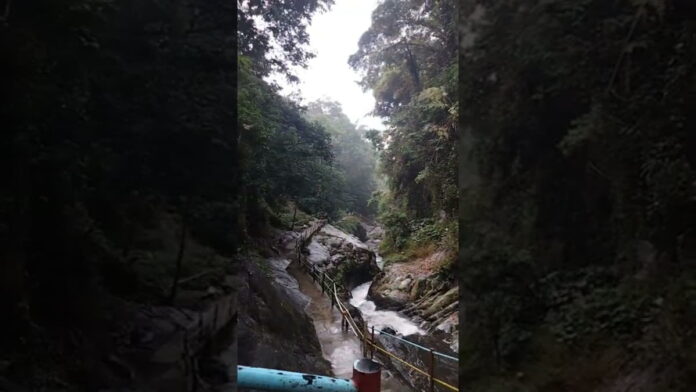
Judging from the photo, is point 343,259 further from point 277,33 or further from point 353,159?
point 353,159

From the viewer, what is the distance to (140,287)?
1855 millimetres

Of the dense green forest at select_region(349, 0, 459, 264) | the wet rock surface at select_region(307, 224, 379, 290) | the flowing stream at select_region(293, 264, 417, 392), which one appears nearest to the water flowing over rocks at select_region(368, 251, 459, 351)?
the flowing stream at select_region(293, 264, 417, 392)

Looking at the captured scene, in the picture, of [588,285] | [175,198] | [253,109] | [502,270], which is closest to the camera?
[588,285]

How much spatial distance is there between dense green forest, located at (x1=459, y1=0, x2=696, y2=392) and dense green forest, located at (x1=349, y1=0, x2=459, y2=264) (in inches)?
266

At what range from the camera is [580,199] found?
1729 mm

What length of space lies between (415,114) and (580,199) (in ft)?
31.0

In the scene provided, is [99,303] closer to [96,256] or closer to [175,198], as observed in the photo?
[96,256]

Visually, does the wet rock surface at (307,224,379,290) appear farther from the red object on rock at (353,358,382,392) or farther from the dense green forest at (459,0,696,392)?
the dense green forest at (459,0,696,392)

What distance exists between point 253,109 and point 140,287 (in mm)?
4967

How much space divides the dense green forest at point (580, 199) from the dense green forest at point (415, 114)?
6.77 m

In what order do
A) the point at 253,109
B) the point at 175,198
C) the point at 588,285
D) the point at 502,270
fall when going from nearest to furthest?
the point at 588,285 < the point at 502,270 < the point at 175,198 < the point at 253,109

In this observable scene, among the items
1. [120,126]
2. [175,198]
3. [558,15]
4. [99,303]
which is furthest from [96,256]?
[558,15]

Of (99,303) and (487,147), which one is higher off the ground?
(487,147)

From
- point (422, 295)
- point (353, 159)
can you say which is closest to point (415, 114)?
point (422, 295)
